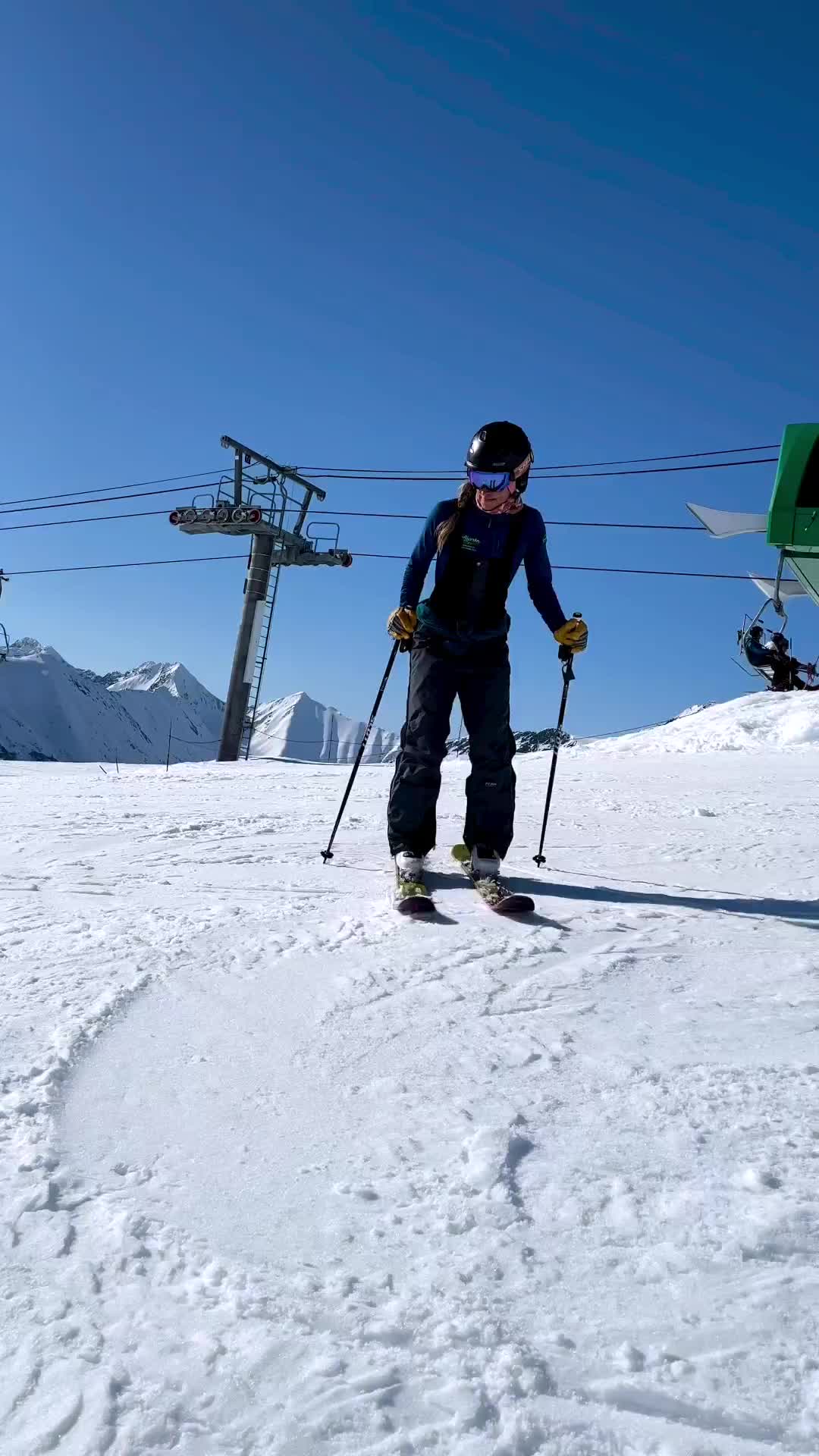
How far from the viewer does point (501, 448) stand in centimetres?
380

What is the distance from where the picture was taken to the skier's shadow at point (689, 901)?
126 inches

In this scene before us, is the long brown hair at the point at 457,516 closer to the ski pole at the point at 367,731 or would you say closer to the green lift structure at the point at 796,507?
the ski pole at the point at 367,731

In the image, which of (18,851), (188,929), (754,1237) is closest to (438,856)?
(188,929)

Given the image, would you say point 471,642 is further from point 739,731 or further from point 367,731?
point 739,731

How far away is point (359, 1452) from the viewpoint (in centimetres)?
95

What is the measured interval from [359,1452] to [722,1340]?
0.49 metres

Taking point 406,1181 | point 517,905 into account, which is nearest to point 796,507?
point 517,905

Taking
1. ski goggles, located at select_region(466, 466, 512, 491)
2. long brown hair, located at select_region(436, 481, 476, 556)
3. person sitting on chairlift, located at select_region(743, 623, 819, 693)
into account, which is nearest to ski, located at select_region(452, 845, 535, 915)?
long brown hair, located at select_region(436, 481, 476, 556)

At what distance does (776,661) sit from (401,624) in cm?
1590

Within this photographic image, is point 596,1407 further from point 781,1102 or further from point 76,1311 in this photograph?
point 781,1102

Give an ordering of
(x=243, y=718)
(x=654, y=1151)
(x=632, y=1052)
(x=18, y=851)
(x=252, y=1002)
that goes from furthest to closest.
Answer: (x=243, y=718) < (x=18, y=851) < (x=252, y=1002) < (x=632, y=1052) < (x=654, y=1151)

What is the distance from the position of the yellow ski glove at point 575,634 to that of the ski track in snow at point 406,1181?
4.68ft

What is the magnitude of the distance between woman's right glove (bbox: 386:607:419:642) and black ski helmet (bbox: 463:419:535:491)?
74 centimetres

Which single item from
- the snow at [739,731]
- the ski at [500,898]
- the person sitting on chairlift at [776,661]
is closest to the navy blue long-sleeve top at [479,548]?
the ski at [500,898]
